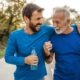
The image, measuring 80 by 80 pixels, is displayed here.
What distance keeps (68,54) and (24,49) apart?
53 cm

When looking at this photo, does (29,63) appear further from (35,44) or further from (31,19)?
(31,19)

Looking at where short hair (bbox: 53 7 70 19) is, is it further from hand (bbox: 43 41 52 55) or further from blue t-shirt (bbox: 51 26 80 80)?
hand (bbox: 43 41 52 55)

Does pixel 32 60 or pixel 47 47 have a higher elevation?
pixel 47 47

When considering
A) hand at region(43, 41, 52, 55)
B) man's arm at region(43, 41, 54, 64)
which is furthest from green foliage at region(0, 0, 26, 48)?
hand at region(43, 41, 52, 55)

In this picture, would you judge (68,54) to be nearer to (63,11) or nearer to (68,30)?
(68,30)

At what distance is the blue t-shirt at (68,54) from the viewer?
4156 mm

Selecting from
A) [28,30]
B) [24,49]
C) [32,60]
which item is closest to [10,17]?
[28,30]

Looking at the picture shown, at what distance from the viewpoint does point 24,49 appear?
13.5 feet

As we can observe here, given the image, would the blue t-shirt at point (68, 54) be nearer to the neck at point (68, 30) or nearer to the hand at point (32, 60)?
the neck at point (68, 30)

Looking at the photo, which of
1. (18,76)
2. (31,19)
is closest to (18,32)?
(31,19)

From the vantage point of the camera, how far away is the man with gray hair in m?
4.15

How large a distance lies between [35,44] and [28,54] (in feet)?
0.48

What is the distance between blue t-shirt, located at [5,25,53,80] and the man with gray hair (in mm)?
125

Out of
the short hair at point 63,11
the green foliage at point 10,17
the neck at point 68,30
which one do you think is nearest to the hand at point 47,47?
the neck at point 68,30
